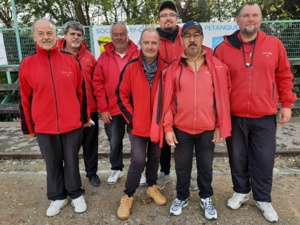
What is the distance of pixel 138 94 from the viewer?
2.89 meters

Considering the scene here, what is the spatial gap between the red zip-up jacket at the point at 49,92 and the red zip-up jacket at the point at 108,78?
17.1 inches

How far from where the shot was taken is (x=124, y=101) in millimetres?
2945

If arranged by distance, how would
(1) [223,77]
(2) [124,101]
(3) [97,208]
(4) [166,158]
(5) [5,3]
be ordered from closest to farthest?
(1) [223,77], (2) [124,101], (3) [97,208], (4) [166,158], (5) [5,3]

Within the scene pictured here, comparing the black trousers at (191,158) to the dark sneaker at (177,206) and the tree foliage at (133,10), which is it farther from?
the tree foliage at (133,10)

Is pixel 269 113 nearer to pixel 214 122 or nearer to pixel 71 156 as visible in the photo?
pixel 214 122

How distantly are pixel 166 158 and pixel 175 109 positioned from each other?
1.13m

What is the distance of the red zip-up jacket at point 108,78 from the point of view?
11.0 feet

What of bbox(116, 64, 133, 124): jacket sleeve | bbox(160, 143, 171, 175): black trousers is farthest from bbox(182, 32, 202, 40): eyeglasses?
bbox(160, 143, 171, 175): black trousers

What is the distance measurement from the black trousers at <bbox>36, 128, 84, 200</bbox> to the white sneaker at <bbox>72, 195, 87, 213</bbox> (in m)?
0.05

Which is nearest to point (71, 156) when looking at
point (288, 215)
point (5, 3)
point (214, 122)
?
point (214, 122)

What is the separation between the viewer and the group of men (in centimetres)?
271

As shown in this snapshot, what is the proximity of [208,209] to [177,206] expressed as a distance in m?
0.34

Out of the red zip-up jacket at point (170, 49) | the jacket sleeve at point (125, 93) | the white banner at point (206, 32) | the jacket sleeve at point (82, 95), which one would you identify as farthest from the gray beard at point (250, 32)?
the white banner at point (206, 32)

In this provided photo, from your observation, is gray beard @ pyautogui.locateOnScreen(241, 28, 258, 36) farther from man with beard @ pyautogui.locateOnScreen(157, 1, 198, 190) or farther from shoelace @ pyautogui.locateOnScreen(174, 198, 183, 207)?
shoelace @ pyautogui.locateOnScreen(174, 198, 183, 207)
